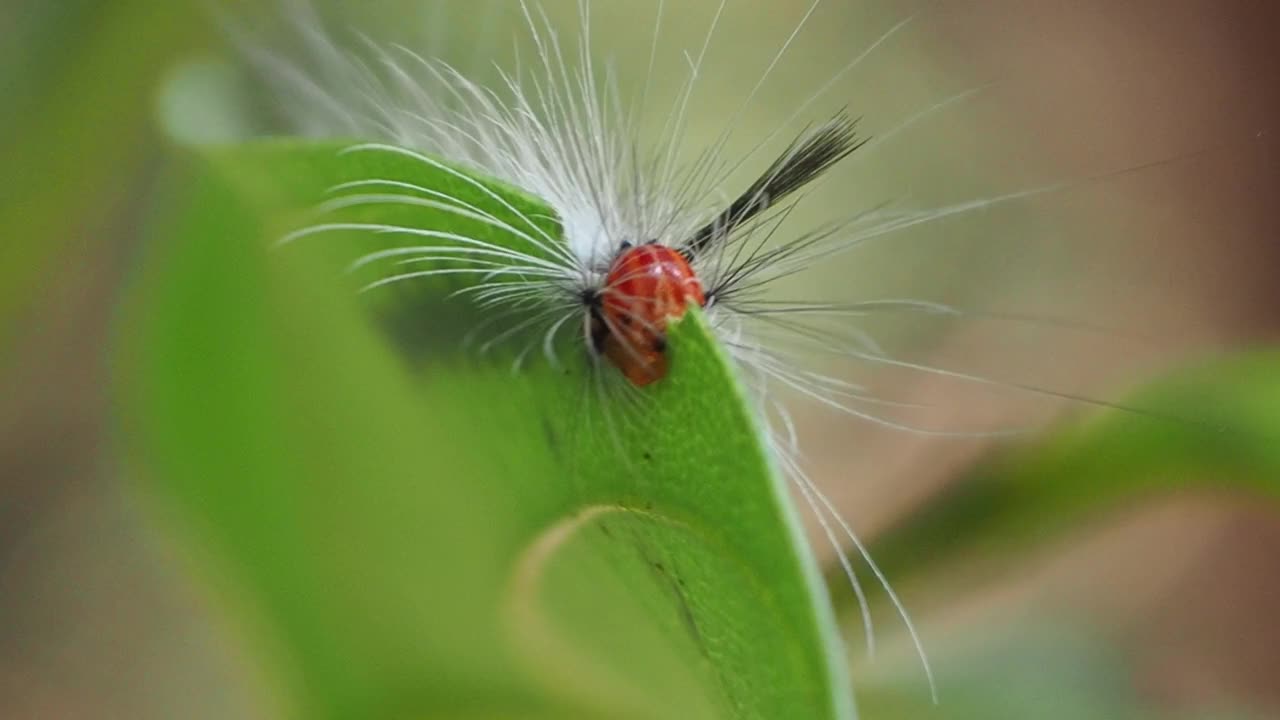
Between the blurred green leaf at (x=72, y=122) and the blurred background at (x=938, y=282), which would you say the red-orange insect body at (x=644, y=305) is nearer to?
the blurred background at (x=938, y=282)

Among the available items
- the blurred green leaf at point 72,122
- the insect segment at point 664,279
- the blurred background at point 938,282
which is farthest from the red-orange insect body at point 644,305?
the blurred green leaf at point 72,122

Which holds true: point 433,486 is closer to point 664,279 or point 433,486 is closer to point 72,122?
point 664,279

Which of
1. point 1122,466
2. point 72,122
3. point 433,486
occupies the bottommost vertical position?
point 1122,466

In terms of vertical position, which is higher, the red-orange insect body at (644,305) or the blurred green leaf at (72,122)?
the blurred green leaf at (72,122)


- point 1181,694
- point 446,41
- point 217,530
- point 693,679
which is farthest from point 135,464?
point 1181,694

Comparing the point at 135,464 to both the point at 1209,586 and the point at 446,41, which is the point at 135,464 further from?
the point at 1209,586

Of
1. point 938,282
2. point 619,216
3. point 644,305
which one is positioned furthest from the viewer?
point 938,282

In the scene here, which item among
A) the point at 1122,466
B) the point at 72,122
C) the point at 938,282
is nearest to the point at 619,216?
the point at 1122,466
